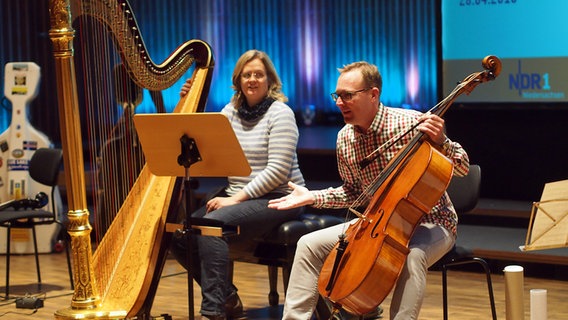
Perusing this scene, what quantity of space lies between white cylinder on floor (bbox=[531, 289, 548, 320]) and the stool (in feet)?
3.88

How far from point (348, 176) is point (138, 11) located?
812cm

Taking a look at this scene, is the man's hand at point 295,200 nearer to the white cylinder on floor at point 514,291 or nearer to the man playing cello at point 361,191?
the man playing cello at point 361,191

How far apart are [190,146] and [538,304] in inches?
52.9

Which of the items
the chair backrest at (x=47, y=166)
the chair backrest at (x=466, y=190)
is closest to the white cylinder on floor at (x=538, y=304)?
the chair backrest at (x=466, y=190)

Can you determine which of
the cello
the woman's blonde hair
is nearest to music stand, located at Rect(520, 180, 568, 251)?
the cello

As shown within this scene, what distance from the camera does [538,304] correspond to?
10.6 feet

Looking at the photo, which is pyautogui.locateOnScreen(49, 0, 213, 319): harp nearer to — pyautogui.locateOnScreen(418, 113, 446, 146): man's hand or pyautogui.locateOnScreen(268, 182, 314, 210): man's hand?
pyautogui.locateOnScreen(268, 182, 314, 210): man's hand

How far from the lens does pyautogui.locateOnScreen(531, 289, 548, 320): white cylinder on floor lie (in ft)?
10.6

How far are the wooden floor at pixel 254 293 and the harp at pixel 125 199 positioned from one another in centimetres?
85

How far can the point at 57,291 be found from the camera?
18.0ft

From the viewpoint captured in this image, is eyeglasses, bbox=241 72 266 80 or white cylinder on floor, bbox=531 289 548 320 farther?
eyeglasses, bbox=241 72 266 80

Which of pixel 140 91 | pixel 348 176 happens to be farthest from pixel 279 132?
pixel 140 91

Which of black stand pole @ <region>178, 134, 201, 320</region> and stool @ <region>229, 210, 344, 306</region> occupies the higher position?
black stand pole @ <region>178, 134, 201, 320</region>

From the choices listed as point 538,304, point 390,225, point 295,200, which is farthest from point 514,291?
point 295,200
